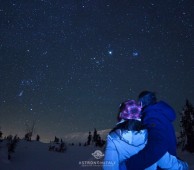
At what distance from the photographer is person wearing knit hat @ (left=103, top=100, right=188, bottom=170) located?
9.97ft

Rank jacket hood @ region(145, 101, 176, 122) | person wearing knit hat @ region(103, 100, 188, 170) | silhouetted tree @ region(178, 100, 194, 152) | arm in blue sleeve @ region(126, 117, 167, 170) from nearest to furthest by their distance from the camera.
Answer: arm in blue sleeve @ region(126, 117, 167, 170), person wearing knit hat @ region(103, 100, 188, 170), jacket hood @ region(145, 101, 176, 122), silhouetted tree @ region(178, 100, 194, 152)

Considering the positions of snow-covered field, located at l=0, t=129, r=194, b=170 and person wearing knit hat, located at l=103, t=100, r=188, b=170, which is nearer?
person wearing knit hat, located at l=103, t=100, r=188, b=170

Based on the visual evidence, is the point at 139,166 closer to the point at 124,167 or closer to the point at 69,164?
the point at 124,167

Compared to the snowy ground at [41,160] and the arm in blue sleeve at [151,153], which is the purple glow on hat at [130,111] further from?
the snowy ground at [41,160]

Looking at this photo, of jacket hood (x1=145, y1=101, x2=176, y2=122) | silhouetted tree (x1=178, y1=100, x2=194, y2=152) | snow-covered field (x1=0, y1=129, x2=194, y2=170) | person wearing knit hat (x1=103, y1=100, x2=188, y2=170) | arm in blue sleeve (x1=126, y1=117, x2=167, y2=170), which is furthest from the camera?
silhouetted tree (x1=178, y1=100, x2=194, y2=152)

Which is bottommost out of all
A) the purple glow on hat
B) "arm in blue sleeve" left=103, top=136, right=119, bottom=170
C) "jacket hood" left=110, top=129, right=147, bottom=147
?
"arm in blue sleeve" left=103, top=136, right=119, bottom=170

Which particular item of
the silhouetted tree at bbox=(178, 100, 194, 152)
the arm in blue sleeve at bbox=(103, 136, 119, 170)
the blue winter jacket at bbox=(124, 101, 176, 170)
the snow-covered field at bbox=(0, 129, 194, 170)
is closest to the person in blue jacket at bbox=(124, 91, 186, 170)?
the blue winter jacket at bbox=(124, 101, 176, 170)

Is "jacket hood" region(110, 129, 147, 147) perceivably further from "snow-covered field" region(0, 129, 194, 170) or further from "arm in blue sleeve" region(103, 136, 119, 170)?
"snow-covered field" region(0, 129, 194, 170)

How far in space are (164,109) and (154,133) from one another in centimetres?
44

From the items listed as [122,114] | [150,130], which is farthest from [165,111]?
[122,114]

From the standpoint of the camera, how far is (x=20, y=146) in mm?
31922

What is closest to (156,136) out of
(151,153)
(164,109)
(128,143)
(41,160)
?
(151,153)

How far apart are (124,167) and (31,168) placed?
Result: 74.1 ft

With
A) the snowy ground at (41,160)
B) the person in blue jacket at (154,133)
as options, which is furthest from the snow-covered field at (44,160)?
the person in blue jacket at (154,133)
